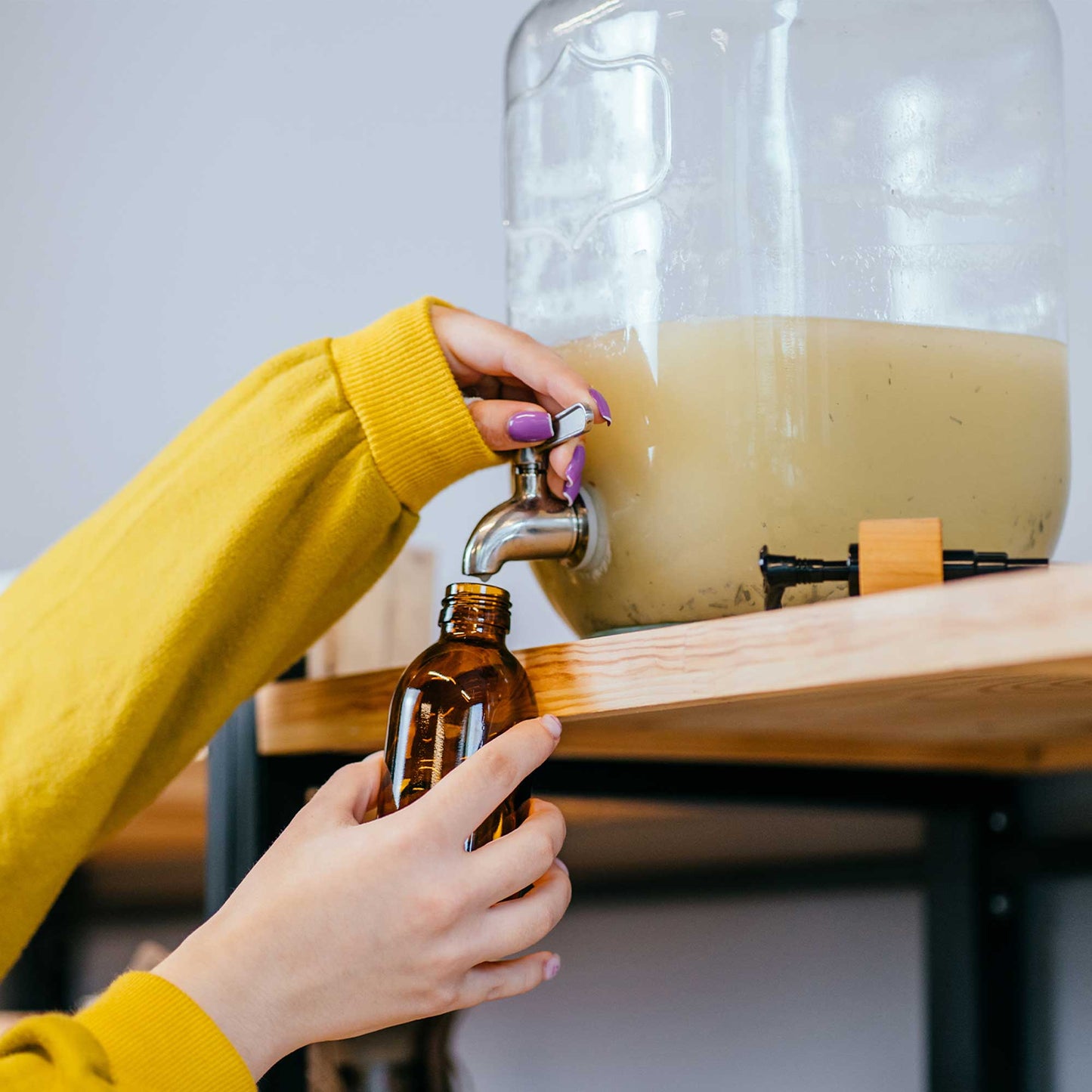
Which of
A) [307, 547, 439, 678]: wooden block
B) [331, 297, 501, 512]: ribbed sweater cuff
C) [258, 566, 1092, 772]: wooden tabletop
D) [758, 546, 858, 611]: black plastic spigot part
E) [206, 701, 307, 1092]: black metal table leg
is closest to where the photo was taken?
[258, 566, 1092, 772]: wooden tabletop

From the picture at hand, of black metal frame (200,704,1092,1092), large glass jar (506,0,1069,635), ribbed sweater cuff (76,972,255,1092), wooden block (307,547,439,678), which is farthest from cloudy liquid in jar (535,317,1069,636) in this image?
wooden block (307,547,439,678)

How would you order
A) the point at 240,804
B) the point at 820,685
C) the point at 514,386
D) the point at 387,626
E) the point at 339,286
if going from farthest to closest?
the point at 339,286 < the point at 387,626 < the point at 240,804 < the point at 514,386 < the point at 820,685

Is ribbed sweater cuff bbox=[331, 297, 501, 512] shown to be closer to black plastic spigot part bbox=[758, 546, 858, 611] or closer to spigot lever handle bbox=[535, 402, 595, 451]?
spigot lever handle bbox=[535, 402, 595, 451]

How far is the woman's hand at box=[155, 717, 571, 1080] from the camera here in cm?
49

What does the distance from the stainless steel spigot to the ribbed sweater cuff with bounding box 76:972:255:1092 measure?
201 millimetres

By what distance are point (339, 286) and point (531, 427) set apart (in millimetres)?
939

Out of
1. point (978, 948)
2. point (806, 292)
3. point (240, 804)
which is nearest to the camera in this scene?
point (806, 292)

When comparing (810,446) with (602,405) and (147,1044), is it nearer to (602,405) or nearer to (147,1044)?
(602,405)

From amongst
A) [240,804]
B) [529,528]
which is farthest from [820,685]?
[240,804]

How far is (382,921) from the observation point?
1.63 ft

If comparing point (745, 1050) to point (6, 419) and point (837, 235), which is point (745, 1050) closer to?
point (837, 235)

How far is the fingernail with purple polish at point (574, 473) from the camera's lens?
22.6 inches

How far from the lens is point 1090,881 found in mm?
939

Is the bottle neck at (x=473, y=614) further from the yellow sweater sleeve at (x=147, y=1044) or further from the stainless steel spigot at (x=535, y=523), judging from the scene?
the yellow sweater sleeve at (x=147, y=1044)
